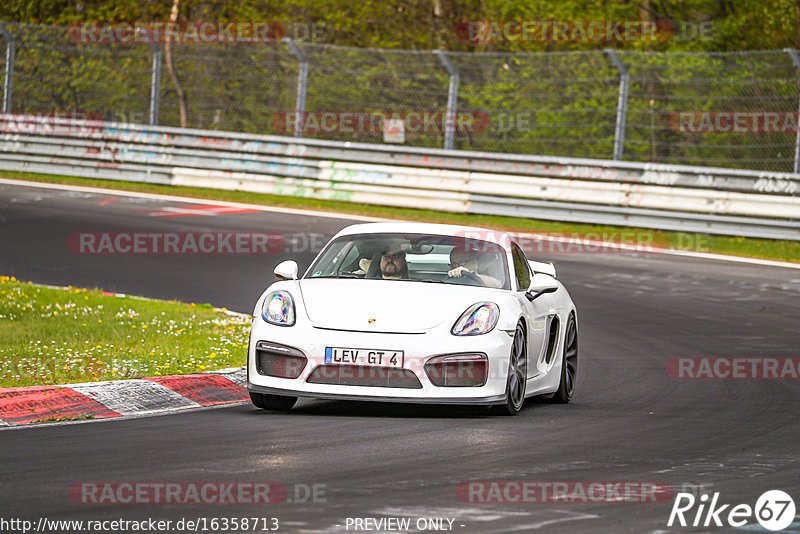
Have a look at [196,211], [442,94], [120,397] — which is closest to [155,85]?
[196,211]

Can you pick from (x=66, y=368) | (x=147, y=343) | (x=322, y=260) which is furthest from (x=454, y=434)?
(x=147, y=343)

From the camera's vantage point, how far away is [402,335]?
797 cm

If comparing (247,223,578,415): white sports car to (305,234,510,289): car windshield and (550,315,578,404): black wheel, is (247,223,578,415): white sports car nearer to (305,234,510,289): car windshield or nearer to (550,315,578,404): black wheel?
(305,234,510,289): car windshield

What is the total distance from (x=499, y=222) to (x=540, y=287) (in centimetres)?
1237

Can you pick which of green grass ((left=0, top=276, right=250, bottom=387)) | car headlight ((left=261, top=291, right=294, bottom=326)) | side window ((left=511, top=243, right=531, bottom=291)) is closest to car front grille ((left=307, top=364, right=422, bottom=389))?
car headlight ((left=261, top=291, right=294, bottom=326))

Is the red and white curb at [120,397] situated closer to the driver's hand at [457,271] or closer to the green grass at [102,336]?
the green grass at [102,336]

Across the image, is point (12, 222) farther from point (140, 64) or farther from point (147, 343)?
point (147, 343)

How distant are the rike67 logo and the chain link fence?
14.4m

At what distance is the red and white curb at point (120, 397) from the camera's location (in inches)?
311

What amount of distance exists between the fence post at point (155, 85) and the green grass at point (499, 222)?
1.30m

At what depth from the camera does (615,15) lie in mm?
30234

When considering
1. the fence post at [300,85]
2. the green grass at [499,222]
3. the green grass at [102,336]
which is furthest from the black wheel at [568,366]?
the fence post at [300,85]

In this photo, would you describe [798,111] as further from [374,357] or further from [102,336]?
[374,357]

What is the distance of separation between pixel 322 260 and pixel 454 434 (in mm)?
2182
